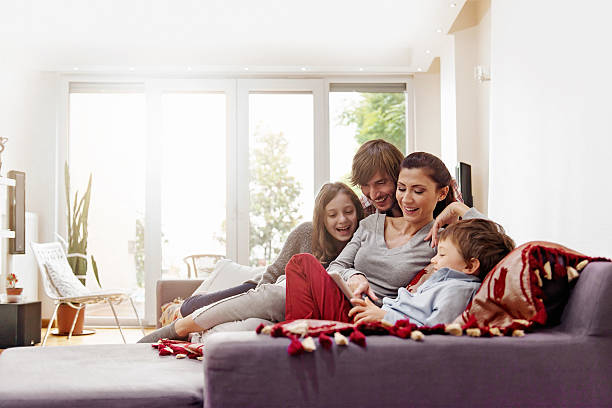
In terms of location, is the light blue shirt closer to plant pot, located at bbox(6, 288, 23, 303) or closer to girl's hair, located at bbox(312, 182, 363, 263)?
girl's hair, located at bbox(312, 182, 363, 263)

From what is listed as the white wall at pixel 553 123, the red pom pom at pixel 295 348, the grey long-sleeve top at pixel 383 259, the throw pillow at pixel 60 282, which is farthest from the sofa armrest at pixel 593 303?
the throw pillow at pixel 60 282

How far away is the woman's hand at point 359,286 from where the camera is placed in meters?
1.99

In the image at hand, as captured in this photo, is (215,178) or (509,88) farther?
(215,178)

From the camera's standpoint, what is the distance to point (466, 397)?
1.33 meters

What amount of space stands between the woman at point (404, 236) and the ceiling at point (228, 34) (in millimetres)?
3085

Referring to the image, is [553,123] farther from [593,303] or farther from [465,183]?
[465,183]

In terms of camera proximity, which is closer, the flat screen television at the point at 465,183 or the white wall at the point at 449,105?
the flat screen television at the point at 465,183

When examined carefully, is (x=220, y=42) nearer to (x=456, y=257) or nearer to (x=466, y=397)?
(x=456, y=257)

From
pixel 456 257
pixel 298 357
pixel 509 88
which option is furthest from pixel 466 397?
pixel 509 88

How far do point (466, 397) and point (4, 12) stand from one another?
5.30 meters

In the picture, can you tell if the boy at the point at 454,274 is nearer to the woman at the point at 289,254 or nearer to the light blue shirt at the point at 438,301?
the light blue shirt at the point at 438,301

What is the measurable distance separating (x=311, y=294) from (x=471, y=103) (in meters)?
3.98

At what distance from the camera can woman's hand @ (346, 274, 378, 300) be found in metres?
1.99

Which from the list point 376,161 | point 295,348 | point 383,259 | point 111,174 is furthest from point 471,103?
point 295,348
